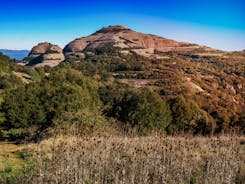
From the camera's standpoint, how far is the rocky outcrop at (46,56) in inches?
3898

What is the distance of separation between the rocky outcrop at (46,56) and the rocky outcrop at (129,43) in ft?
17.7

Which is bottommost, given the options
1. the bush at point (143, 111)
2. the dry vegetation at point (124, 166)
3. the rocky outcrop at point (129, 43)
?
the bush at point (143, 111)

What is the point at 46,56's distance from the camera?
341 feet

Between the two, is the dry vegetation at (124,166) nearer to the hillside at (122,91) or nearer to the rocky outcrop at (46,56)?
the hillside at (122,91)

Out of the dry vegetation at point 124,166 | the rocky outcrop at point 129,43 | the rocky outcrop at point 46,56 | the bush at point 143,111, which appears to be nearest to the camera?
the dry vegetation at point 124,166

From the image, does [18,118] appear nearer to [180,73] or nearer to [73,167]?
[73,167]

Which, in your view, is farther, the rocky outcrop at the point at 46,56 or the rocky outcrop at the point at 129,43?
the rocky outcrop at the point at 129,43

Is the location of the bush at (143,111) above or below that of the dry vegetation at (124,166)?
below

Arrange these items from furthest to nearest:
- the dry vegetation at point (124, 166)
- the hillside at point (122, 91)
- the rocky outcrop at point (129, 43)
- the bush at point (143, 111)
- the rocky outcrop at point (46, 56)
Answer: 1. the rocky outcrop at point (129, 43)
2. the rocky outcrop at point (46, 56)
3. the bush at point (143, 111)
4. the hillside at point (122, 91)
5. the dry vegetation at point (124, 166)

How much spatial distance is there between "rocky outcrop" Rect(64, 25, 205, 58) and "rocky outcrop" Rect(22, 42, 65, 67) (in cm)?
540

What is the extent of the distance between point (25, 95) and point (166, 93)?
93.3 feet

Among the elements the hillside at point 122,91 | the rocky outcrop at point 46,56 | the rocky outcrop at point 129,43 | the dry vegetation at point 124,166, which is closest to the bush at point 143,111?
the hillside at point 122,91

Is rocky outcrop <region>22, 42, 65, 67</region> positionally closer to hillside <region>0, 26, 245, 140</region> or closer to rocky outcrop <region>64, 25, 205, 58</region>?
hillside <region>0, 26, 245, 140</region>

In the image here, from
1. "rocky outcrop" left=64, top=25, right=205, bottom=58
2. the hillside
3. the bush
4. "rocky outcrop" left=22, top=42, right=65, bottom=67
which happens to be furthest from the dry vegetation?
"rocky outcrop" left=64, top=25, right=205, bottom=58
